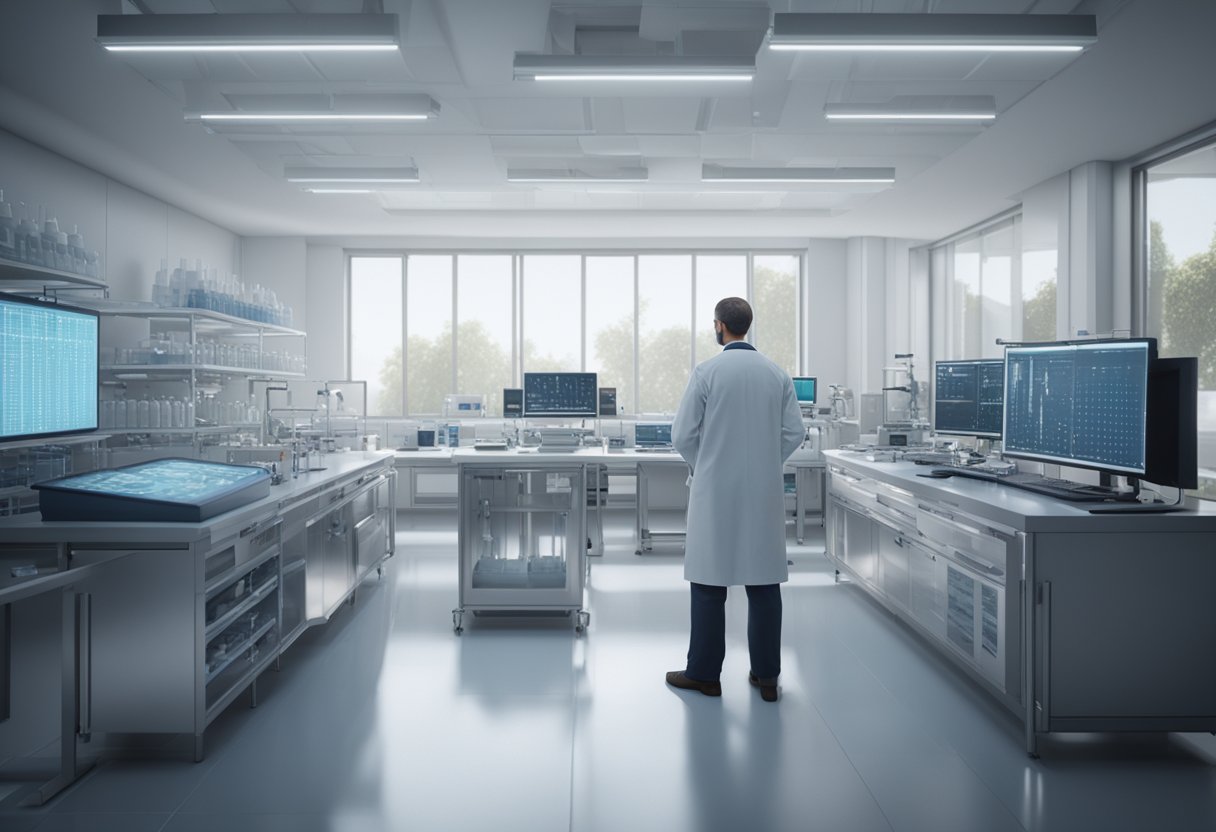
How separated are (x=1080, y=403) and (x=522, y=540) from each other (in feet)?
9.11

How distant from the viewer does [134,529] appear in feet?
7.58

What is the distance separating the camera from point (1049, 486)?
9.66 feet

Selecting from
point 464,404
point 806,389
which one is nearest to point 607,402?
point 464,404

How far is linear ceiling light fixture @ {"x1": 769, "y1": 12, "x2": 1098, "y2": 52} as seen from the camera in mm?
3094

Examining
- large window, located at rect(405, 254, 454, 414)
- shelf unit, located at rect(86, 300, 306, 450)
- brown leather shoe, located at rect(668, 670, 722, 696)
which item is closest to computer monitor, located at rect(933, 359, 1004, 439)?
brown leather shoe, located at rect(668, 670, 722, 696)

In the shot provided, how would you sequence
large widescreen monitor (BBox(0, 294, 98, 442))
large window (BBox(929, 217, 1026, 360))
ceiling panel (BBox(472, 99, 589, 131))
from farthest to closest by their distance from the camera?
large window (BBox(929, 217, 1026, 360)), ceiling panel (BBox(472, 99, 589, 131)), large widescreen monitor (BBox(0, 294, 98, 442))

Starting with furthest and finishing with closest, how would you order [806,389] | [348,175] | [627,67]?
[806,389], [348,175], [627,67]

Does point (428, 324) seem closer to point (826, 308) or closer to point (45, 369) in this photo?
point (826, 308)

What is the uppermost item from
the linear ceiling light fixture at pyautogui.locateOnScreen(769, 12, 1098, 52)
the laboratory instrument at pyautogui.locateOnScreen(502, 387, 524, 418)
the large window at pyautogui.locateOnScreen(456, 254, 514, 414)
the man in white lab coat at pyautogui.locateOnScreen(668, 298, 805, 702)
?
the linear ceiling light fixture at pyautogui.locateOnScreen(769, 12, 1098, 52)

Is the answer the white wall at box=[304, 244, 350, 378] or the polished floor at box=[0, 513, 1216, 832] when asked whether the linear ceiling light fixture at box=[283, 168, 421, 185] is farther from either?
the polished floor at box=[0, 513, 1216, 832]

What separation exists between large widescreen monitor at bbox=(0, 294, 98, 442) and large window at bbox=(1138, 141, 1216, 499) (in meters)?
6.10

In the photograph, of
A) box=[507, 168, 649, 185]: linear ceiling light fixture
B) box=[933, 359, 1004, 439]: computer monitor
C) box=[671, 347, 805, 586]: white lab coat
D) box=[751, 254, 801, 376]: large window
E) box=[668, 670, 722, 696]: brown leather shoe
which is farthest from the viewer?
box=[751, 254, 801, 376]: large window

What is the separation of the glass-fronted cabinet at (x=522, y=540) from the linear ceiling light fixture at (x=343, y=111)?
213 cm

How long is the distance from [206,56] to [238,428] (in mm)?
3071
